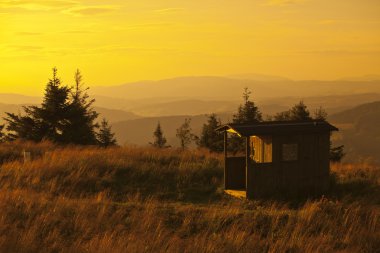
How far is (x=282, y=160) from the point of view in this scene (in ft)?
51.6

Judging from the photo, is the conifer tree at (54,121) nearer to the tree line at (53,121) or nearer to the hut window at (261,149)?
the tree line at (53,121)

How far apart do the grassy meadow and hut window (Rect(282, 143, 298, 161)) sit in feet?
5.59

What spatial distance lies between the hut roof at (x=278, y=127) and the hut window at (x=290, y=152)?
584mm

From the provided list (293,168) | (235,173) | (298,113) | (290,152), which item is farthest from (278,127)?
(298,113)

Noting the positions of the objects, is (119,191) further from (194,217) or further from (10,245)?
(10,245)

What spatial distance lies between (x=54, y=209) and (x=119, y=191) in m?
5.86

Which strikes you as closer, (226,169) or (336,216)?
(336,216)

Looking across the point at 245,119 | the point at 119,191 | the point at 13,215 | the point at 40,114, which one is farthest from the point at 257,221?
the point at 245,119

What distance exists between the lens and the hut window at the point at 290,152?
51.7ft

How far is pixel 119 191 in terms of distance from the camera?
15125mm

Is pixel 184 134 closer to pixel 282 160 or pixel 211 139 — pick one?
pixel 211 139

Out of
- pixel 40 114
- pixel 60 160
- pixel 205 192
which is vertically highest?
pixel 40 114

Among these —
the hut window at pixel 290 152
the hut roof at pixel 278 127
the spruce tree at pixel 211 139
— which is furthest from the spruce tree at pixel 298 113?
the hut window at pixel 290 152

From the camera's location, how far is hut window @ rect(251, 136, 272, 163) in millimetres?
15766
